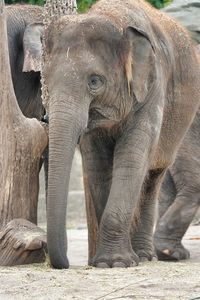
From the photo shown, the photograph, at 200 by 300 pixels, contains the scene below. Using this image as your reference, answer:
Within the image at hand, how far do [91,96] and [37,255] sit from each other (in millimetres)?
1120

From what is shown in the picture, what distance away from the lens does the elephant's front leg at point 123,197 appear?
25.4ft

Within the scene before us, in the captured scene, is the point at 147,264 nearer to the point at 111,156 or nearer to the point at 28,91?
the point at 111,156

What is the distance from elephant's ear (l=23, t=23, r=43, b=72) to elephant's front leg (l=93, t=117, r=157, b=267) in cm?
261

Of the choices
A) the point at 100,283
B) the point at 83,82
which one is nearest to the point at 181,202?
the point at 83,82

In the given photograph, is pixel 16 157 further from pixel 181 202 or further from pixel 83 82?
pixel 181 202

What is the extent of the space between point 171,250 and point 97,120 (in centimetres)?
299

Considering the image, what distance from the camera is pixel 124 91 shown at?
26.1ft

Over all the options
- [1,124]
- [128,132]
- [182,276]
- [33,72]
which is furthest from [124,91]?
[33,72]

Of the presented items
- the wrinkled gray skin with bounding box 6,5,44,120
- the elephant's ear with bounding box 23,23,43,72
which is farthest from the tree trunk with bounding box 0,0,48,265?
the wrinkled gray skin with bounding box 6,5,44,120

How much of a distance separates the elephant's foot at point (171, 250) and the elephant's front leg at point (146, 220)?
150 cm

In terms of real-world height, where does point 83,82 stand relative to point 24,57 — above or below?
above

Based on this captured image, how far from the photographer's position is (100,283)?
6434mm

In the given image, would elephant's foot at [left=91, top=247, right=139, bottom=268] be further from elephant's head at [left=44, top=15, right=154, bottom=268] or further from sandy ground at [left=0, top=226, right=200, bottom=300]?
elephant's head at [left=44, top=15, right=154, bottom=268]

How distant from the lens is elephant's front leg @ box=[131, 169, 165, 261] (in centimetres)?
868
